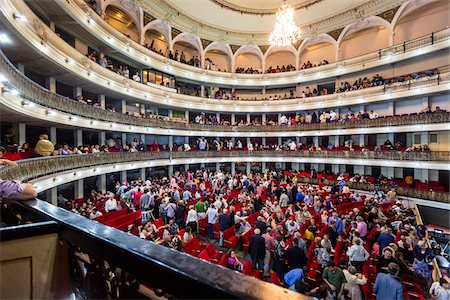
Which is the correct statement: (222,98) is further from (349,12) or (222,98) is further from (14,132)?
(14,132)

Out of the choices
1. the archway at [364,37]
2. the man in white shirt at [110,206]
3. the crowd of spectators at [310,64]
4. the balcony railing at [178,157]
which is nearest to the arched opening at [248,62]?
the crowd of spectators at [310,64]

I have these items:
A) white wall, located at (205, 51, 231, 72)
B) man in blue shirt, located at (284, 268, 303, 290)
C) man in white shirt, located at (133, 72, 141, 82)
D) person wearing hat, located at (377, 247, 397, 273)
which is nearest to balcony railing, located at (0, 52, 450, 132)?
man in white shirt, located at (133, 72, 141, 82)

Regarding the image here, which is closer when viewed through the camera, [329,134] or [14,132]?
[14,132]

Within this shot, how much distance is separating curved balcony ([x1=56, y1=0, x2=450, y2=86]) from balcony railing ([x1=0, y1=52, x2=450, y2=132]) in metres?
3.02

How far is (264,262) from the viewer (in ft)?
25.4

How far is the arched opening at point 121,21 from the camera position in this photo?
68.6 feet

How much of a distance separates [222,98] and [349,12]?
15.3 m

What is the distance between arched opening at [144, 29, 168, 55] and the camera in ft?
80.8

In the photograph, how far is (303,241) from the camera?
7137mm

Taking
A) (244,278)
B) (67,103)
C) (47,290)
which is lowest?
(47,290)

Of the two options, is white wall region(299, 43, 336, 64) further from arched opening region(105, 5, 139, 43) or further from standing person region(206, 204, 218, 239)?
standing person region(206, 204, 218, 239)

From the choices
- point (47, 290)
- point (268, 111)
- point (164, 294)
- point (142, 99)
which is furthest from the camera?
point (268, 111)

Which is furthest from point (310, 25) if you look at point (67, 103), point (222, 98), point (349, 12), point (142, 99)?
point (67, 103)

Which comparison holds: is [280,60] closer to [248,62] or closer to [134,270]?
[248,62]
